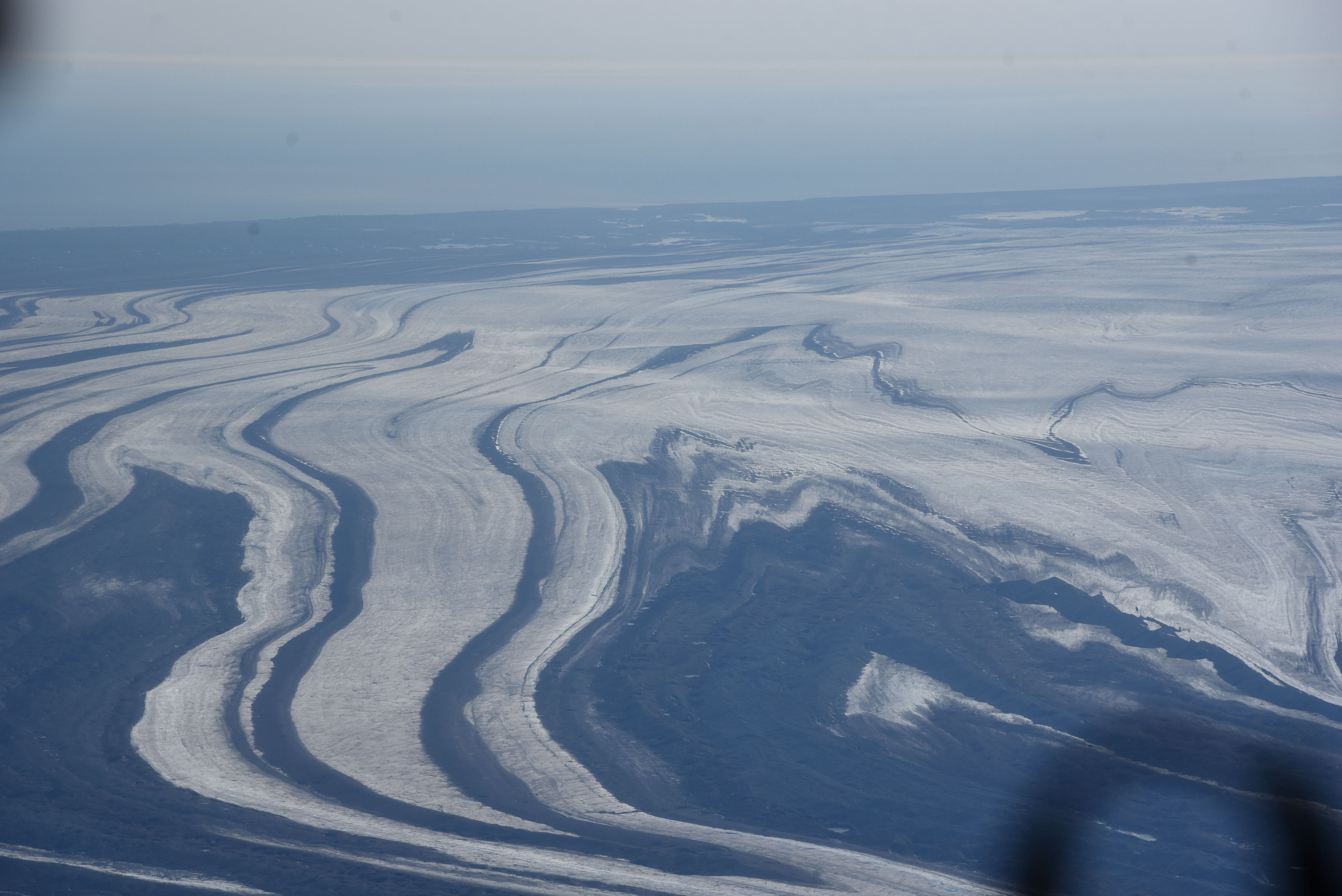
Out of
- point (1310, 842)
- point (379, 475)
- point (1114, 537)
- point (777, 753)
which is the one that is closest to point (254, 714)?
point (777, 753)

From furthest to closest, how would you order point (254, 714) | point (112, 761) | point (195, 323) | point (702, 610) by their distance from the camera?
1. point (195, 323)
2. point (702, 610)
3. point (254, 714)
4. point (112, 761)

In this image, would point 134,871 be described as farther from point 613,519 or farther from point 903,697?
point 613,519

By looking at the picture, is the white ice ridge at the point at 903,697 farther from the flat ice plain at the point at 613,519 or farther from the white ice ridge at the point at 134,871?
the white ice ridge at the point at 134,871

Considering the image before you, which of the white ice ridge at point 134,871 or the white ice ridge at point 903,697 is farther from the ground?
the white ice ridge at point 903,697

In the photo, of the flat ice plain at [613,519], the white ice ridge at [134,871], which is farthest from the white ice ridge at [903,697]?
the white ice ridge at [134,871]

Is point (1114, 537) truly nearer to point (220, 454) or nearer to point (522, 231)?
point (220, 454)
